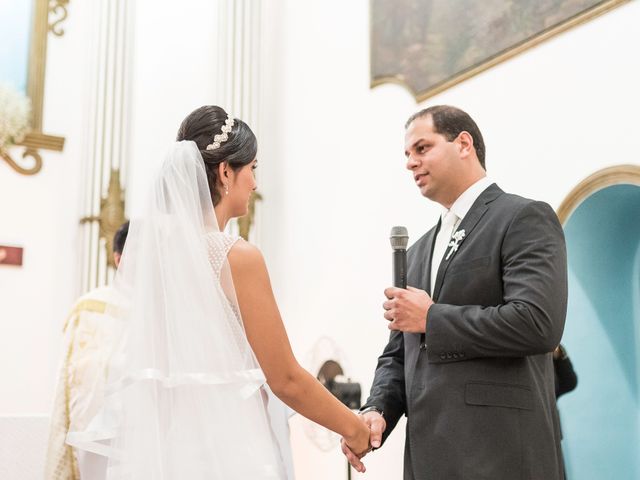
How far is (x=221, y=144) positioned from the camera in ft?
8.39

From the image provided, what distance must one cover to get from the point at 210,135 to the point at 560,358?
7.40ft

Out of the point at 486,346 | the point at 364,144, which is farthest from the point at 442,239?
the point at 364,144

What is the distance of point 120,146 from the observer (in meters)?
6.98

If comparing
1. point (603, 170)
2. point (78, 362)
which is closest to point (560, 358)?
point (603, 170)

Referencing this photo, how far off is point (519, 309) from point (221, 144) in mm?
1084

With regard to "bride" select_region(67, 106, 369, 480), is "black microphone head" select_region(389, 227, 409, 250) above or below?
above

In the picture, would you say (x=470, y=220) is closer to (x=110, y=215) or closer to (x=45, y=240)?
(x=110, y=215)

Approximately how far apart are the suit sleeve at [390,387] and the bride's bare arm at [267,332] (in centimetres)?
37

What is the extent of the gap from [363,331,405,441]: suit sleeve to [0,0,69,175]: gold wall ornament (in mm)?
4944

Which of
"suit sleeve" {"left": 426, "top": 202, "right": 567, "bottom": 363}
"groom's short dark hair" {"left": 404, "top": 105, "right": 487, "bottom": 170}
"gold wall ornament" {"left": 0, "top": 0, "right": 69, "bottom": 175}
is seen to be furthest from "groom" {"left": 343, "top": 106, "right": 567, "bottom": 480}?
"gold wall ornament" {"left": 0, "top": 0, "right": 69, "bottom": 175}

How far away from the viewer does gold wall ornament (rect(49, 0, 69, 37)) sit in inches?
284

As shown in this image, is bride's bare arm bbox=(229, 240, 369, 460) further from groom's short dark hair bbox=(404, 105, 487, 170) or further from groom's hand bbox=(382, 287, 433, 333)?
groom's short dark hair bbox=(404, 105, 487, 170)

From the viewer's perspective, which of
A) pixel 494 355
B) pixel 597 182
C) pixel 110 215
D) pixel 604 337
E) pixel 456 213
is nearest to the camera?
pixel 494 355

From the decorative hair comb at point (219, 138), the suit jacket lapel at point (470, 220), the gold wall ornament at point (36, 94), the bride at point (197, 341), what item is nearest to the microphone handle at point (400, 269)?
the suit jacket lapel at point (470, 220)
